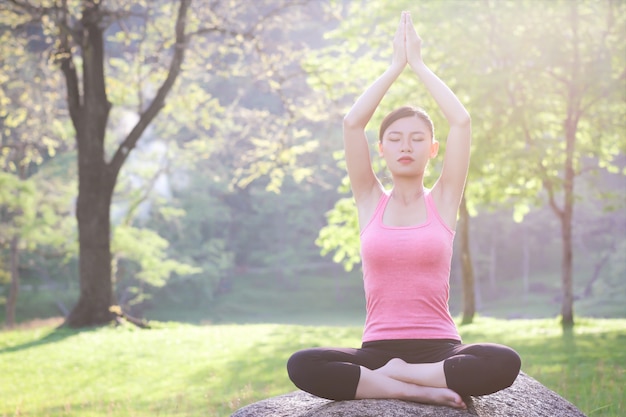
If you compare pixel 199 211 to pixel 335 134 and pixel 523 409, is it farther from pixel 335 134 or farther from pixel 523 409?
pixel 523 409

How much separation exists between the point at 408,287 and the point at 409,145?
81 cm

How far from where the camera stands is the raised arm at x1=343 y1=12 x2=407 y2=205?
430 cm

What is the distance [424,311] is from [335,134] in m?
39.0

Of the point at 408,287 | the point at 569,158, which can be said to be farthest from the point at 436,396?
the point at 569,158

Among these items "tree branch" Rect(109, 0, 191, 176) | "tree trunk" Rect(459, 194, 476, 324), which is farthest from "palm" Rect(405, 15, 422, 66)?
"tree trunk" Rect(459, 194, 476, 324)

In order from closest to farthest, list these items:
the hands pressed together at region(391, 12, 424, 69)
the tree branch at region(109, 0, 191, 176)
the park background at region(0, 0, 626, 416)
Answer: the hands pressed together at region(391, 12, 424, 69) < the park background at region(0, 0, 626, 416) < the tree branch at region(109, 0, 191, 176)

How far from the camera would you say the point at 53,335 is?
14.2 meters

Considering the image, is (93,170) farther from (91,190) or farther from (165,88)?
(165,88)

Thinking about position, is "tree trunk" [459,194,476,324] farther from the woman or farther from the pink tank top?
the pink tank top

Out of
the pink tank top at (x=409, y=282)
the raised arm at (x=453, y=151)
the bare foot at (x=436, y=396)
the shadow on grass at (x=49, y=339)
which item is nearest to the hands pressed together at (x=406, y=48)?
the raised arm at (x=453, y=151)

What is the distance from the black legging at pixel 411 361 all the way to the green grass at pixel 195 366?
215 cm

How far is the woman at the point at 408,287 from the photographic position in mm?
3814

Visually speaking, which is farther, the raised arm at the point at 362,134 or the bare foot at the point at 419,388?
the raised arm at the point at 362,134

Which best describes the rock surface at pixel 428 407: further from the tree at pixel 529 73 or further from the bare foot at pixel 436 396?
the tree at pixel 529 73
